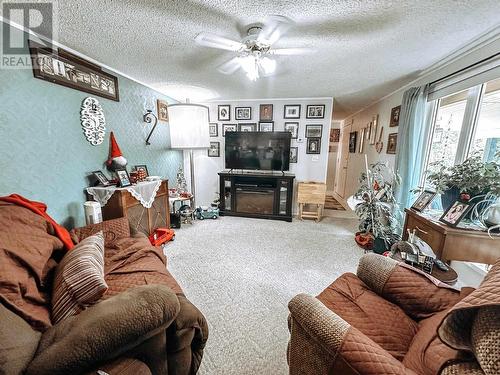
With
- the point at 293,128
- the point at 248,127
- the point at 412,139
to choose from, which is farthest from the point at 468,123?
the point at 248,127

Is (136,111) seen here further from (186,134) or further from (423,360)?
(423,360)

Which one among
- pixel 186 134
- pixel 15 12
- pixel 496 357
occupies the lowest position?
pixel 496 357

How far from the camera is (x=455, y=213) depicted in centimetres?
159

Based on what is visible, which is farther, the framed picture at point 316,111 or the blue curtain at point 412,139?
the framed picture at point 316,111

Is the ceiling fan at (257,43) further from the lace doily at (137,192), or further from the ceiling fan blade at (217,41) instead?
the lace doily at (137,192)

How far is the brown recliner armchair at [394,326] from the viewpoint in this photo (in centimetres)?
54

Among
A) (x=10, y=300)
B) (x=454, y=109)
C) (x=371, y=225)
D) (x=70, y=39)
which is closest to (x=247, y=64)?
(x=70, y=39)

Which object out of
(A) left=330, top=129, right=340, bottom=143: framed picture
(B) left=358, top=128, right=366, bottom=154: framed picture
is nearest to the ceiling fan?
(B) left=358, top=128, right=366, bottom=154: framed picture

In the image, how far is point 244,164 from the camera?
3.85 metres

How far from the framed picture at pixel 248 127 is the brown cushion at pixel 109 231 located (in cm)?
278

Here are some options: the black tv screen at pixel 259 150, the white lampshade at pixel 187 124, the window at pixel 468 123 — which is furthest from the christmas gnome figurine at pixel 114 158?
the window at pixel 468 123

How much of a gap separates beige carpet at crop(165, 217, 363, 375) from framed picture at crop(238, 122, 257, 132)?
175 cm

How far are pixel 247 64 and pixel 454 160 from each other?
231 cm

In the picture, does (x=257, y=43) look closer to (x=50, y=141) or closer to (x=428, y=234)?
(x=50, y=141)
